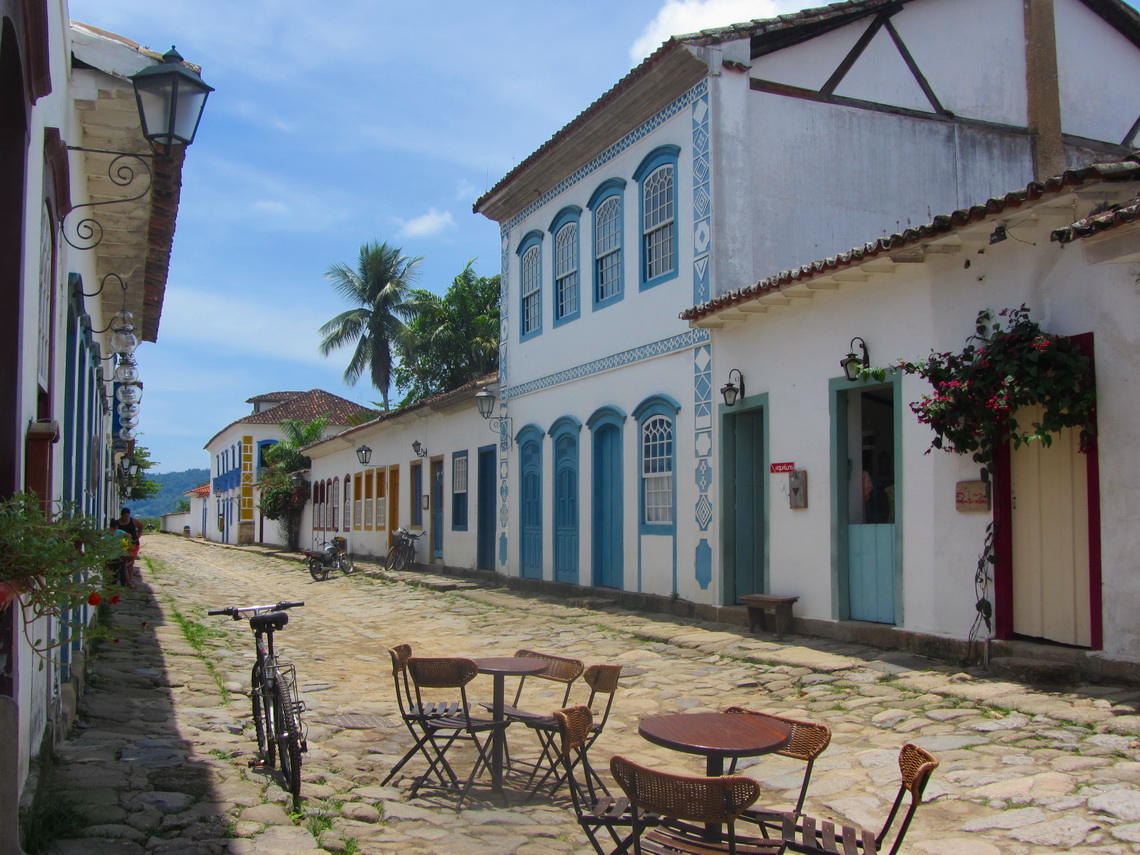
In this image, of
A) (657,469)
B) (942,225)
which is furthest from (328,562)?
(942,225)

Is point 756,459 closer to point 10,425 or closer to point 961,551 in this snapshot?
point 961,551

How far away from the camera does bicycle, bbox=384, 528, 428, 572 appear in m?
22.7

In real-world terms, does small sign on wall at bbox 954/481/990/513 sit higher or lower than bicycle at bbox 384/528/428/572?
higher

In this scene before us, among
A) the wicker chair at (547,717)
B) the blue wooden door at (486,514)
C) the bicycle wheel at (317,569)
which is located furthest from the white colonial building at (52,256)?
the bicycle wheel at (317,569)

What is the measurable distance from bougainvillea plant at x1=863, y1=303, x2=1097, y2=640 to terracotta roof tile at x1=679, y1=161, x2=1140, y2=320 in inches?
32.0

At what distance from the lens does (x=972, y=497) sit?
8.52 m

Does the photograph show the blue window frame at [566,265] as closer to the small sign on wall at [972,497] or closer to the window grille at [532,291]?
the window grille at [532,291]

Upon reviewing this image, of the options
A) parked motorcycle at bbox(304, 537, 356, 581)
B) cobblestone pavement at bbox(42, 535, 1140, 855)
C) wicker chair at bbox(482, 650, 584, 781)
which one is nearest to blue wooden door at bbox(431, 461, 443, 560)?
parked motorcycle at bbox(304, 537, 356, 581)

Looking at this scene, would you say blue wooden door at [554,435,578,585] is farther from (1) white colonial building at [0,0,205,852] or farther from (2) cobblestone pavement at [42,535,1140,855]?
(1) white colonial building at [0,0,205,852]

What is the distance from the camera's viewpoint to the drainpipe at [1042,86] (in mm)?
13852

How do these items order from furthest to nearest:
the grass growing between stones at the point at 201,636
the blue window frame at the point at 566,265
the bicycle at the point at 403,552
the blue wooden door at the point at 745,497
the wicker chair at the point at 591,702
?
the bicycle at the point at 403,552, the blue window frame at the point at 566,265, the blue wooden door at the point at 745,497, the grass growing between stones at the point at 201,636, the wicker chair at the point at 591,702

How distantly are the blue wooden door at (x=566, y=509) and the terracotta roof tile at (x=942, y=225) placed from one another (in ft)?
15.3

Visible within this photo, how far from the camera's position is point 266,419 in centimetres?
4831

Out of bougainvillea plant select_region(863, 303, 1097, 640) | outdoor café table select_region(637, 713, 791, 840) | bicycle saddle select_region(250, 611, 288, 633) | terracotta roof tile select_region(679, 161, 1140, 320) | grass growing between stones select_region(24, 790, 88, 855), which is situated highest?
terracotta roof tile select_region(679, 161, 1140, 320)
